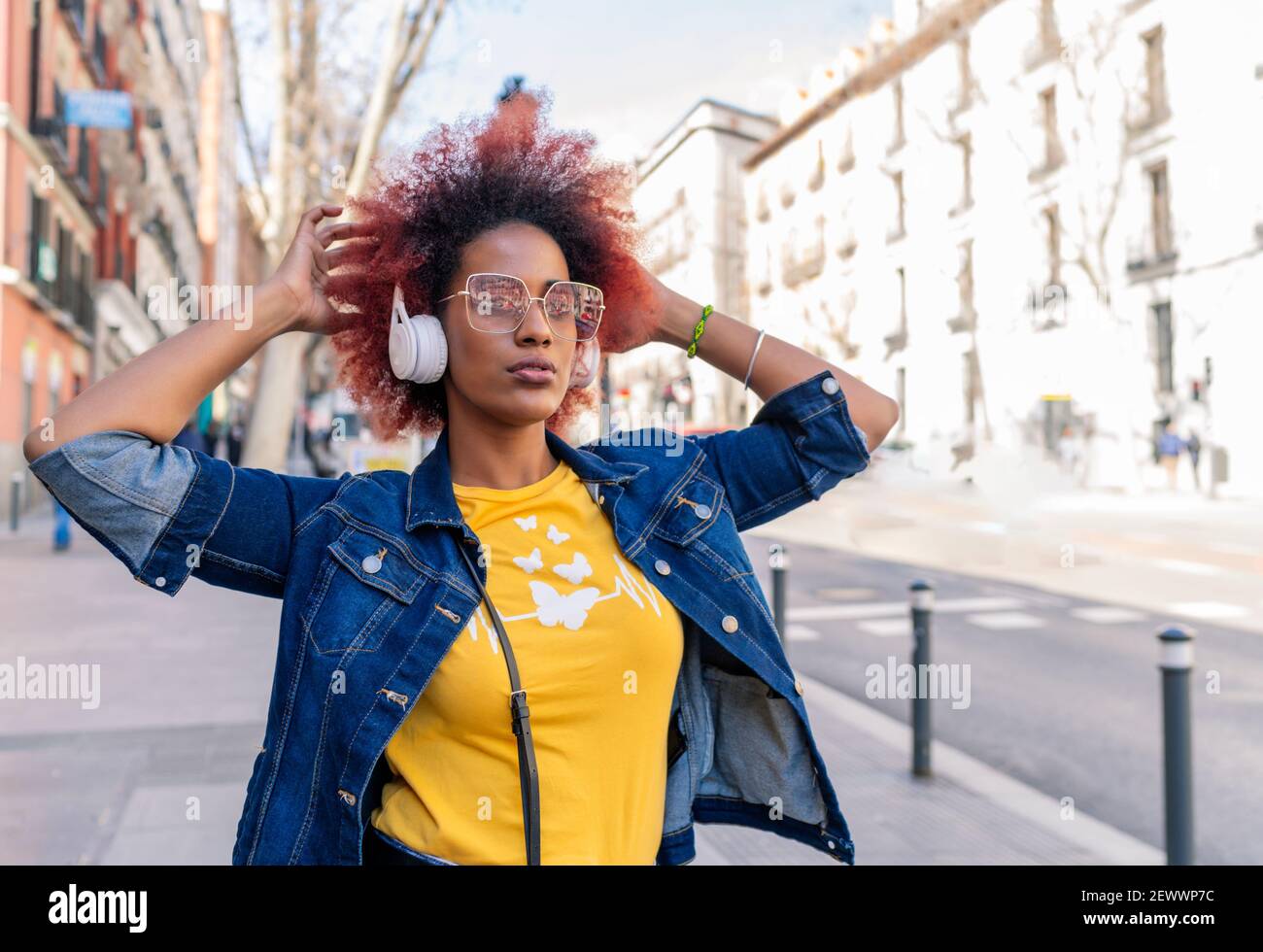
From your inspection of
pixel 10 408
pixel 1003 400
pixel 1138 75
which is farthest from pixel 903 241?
pixel 10 408

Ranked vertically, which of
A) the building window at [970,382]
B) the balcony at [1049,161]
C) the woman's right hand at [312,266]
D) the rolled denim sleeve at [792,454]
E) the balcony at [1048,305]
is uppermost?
the balcony at [1049,161]

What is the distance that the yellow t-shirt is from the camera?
1.53 metres

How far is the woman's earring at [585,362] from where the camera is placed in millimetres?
1892

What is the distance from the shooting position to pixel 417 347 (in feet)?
5.65

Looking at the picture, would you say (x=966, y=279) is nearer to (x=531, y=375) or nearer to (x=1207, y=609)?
(x=1207, y=609)

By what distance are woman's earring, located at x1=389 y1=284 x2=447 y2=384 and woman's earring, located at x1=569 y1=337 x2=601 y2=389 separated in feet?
0.77

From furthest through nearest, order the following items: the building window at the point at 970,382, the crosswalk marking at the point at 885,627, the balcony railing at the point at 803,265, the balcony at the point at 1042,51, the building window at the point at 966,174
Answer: the balcony railing at the point at 803,265 → the building window at the point at 970,382 → the building window at the point at 966,174 → the balcony at the point at 1042,51 → the crosswalk marking at the point at 885,627

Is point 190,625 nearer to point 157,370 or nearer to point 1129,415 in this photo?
point 157,370

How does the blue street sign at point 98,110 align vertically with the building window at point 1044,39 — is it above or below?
below

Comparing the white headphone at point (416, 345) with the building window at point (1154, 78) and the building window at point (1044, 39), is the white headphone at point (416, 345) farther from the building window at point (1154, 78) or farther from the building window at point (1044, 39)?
the building window at point (1044, 39)

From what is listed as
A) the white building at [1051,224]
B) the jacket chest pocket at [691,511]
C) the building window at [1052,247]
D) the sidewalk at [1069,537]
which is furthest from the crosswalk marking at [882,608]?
the building window at [1052,247]

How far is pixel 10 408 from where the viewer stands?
20172 mm

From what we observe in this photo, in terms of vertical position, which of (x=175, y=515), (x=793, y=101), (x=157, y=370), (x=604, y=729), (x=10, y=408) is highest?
(x=793, y=101)

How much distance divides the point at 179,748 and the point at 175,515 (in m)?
3.99
